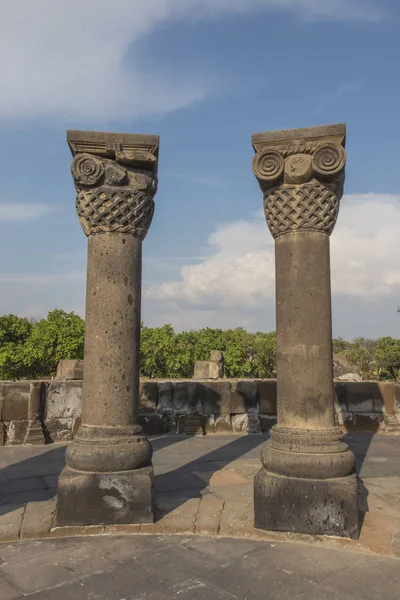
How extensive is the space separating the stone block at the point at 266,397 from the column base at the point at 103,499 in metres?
5.68

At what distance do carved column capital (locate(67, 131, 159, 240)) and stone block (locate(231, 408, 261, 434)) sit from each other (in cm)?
582

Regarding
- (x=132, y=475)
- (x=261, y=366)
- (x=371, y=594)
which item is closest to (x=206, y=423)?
(x=132, y=475)

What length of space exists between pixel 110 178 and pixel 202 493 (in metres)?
3.32

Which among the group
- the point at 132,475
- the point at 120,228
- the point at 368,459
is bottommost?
the point at 368,459

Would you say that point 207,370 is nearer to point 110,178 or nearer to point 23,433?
point 23,433

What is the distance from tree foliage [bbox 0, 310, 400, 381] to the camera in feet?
111

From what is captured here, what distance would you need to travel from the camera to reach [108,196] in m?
4.54

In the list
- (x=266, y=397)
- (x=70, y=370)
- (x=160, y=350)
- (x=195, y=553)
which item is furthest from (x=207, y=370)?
(x=160, y=350)

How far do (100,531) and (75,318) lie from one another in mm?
34888

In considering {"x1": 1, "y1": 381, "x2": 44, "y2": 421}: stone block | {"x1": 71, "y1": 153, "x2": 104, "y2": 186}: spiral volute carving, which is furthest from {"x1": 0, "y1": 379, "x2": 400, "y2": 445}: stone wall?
{"x1": 71, "y1": 153, "x2": 104, "y2": 186}: spiral volute carving

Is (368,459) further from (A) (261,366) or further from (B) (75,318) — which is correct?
(A) (261,366)

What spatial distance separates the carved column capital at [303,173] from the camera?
4.31m

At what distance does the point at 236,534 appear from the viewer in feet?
12.7

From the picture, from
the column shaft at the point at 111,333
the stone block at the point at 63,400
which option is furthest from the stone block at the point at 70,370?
the column shaft at the point at 111,333
